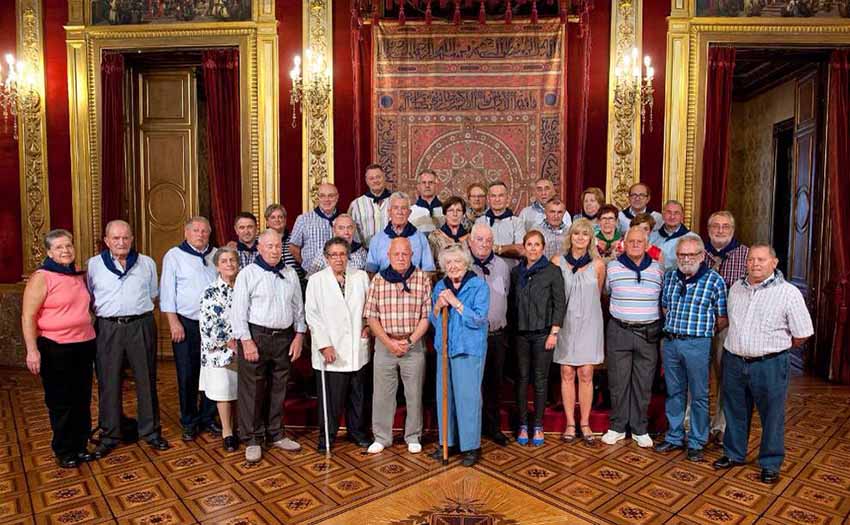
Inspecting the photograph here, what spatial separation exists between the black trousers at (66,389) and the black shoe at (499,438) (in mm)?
2871

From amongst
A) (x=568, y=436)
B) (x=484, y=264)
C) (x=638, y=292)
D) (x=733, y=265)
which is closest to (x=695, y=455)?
(x=568, y=436)

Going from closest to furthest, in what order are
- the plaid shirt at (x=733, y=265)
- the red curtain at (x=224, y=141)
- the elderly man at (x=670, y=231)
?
the plaid shirt at (x=733, y=265) < the elderly man at (x=670, y=231) < the red curtain at (x=224, y=141)

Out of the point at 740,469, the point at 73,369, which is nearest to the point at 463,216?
the point at 740,469

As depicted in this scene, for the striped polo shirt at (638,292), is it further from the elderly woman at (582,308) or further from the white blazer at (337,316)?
the white blazer at (337,316)

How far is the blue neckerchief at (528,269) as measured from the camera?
4.37 meters

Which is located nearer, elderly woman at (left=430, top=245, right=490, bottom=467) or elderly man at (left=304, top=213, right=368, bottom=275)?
elderly woman at (left=430, top=245, right=490, bottom=467)

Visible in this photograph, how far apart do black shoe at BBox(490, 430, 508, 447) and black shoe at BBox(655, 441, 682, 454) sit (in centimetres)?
107

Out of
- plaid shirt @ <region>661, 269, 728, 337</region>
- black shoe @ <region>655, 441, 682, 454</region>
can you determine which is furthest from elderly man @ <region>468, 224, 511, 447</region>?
plaid shirt @ <region>661, 269, 728, 337</region>

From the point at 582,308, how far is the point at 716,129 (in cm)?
322

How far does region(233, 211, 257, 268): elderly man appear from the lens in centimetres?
476

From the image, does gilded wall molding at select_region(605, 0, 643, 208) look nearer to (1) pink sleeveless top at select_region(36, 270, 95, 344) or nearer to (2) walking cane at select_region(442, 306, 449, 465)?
(2) walking cane at select_region(442, 306, 449, 465)

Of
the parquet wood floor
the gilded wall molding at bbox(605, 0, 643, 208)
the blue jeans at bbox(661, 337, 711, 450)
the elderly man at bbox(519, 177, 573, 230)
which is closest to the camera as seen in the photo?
the parquet wood floor

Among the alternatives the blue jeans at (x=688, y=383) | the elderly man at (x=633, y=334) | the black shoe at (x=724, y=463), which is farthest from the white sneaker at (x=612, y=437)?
the black shoe at (x=724, y=463)

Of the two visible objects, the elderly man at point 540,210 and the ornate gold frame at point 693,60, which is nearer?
the elderly man at point 540,210
